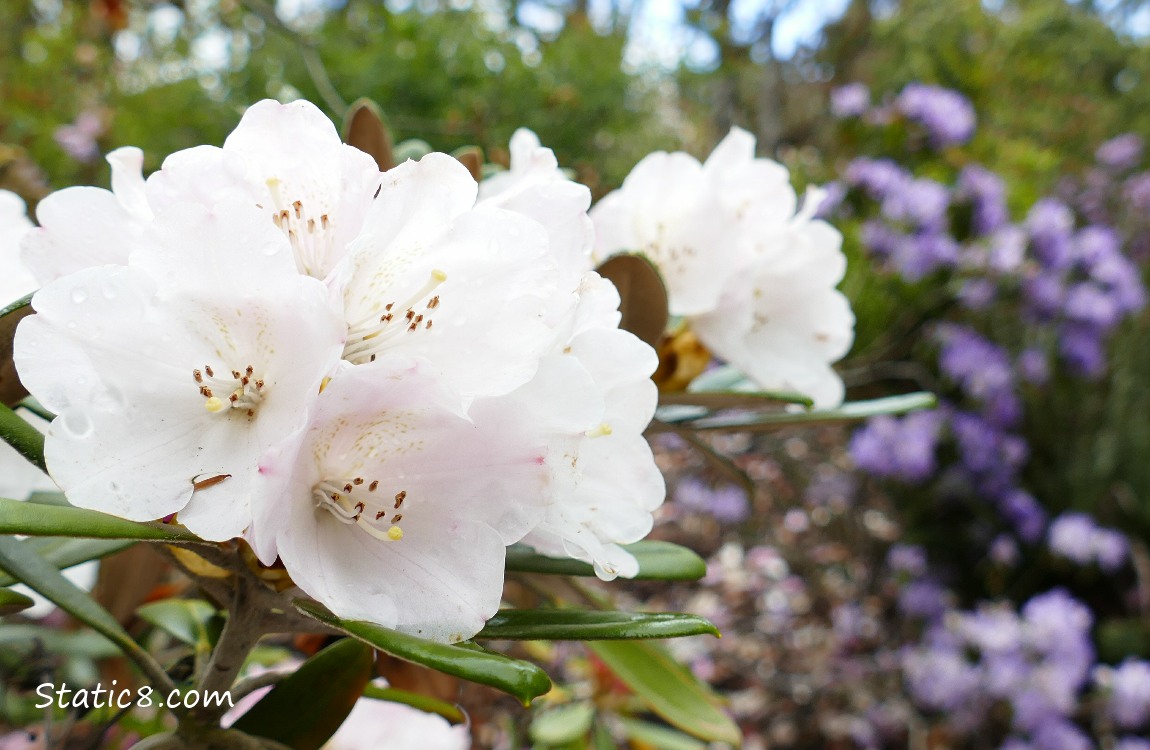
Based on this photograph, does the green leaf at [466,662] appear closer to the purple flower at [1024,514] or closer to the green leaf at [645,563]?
the green leaf at [645,563]

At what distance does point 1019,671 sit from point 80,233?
2.03m

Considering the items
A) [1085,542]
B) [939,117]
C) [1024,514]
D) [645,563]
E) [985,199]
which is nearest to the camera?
[645,563]

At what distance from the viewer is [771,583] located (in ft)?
8.07

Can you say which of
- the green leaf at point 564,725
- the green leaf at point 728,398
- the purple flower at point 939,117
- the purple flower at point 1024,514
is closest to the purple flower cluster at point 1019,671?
the purple flower at point 1024,514

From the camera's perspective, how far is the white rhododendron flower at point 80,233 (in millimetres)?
377

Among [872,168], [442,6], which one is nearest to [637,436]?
[872,168]

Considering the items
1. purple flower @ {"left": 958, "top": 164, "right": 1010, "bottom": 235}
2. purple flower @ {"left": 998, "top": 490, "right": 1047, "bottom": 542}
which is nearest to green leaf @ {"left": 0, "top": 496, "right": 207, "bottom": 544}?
purple flower @ {"left": 998, "top": 490, "right": 1047, "bottom": 542}

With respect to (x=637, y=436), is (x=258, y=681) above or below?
below

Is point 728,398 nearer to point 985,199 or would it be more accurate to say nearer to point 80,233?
point 80,233

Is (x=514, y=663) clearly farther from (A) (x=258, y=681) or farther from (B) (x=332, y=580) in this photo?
(A) (x=258, y=681)

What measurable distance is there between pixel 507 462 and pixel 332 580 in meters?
0.08

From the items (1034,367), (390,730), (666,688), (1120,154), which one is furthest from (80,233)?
(1120,154)

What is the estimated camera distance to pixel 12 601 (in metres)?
0.36

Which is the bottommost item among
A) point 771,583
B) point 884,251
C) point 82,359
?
point 771,583
